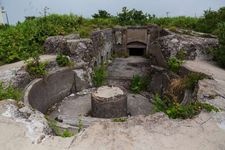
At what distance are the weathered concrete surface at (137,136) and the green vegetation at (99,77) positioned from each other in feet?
17.3

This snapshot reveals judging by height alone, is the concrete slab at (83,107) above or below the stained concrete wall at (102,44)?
below

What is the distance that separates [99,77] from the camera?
10586 mm

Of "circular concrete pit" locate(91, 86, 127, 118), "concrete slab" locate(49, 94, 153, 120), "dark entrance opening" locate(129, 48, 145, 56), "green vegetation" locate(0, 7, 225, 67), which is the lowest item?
"concrete slab" locate(49, 94, 153, 120)

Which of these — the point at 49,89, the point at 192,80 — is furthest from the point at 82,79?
the point at 192,80

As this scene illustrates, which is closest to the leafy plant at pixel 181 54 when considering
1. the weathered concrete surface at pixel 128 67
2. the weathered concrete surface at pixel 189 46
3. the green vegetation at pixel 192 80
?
the weathered concrete surface at pixel 189 46

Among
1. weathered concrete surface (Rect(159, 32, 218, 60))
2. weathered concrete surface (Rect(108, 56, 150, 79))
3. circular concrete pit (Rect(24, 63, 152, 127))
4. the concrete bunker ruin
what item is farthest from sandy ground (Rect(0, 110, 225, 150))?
weathered concrete surface (Rect(108, 56, 150, 79))

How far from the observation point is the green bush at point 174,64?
881 centimetres

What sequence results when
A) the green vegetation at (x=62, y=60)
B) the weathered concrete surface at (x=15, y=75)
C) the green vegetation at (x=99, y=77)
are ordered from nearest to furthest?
1. the weathered concrete surface at (x=15, y=75)
2. the green vegetation at (x=62, y=60)
3. the green vegetation at (x=99, y=77)

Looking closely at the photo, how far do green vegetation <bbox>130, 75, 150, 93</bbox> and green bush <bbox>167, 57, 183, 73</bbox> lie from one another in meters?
1.79

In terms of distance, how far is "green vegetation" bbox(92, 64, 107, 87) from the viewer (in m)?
10.5

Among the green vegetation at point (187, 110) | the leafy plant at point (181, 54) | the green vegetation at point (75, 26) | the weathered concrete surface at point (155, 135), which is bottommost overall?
the weathered concrete surface at point (155, 135)

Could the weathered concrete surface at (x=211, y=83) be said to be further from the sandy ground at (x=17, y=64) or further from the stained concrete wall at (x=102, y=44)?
the sandy ground at (x=17, y=64)

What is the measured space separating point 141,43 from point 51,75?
18.5 feet

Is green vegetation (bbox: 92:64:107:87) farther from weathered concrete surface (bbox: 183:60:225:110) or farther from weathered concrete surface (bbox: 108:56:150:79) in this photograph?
weathered concrete surface (bbox: 183:60:225:110)
